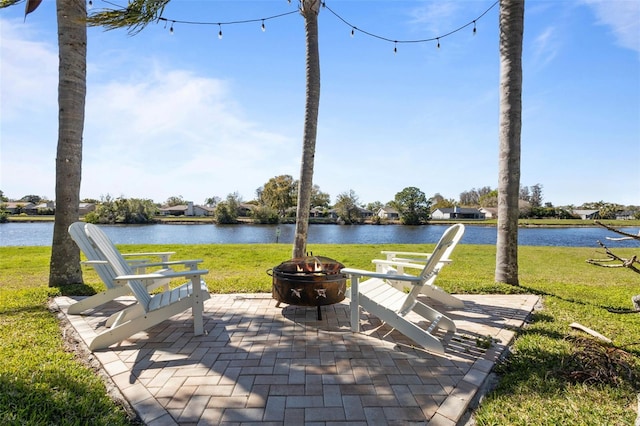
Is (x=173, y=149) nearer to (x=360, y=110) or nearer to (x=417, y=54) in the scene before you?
(x=360, y=110)

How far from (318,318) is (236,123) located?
34.9 ft

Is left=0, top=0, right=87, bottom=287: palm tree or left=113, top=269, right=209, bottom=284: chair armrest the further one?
left=0, top=0, right=87, bottom=287: palm tree

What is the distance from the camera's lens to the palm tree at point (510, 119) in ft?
17.2

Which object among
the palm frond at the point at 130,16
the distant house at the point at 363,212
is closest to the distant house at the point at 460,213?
the distant house at the point at 363,212

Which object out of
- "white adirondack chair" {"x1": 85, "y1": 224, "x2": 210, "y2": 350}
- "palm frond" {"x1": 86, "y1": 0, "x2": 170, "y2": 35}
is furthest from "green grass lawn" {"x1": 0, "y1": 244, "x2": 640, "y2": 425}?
"palm frond" {"x1": 86, "y1": 0, "x2": 170, "y2": 35}

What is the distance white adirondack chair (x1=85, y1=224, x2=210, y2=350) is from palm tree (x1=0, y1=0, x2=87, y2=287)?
2286 millimetres

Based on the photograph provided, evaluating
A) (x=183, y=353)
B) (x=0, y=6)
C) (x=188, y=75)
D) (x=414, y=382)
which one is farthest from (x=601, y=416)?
(x=188, y=75)

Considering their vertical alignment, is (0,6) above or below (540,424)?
above

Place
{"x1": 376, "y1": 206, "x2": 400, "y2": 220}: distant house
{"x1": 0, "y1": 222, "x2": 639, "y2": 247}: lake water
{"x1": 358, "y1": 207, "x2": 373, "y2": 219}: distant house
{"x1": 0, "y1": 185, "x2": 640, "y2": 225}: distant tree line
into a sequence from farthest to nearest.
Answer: {"x1": 376, "y1": 206, "x2": 400, "y2": 220}: distant house, {"x1": 358, "y1": 207, "x2": 373, "y2": 219}: distant house, {"x1": 0, "y1": 185, "x2": 640, "y2": 225}: distant tree line, {"x1": 0, "y1": 222, "x2": 639, "y2": 247}: lake water

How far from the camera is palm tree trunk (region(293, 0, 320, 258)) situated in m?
5.55

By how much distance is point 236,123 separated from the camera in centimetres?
1266

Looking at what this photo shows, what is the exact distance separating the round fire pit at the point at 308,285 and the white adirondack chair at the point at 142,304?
2.83 ft

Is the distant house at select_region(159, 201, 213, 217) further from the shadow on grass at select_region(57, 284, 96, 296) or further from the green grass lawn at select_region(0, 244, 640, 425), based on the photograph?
the green grass lawn at select_region(0, 244, 640, 425)

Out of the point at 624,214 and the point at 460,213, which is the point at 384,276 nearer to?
the point at 624,214
